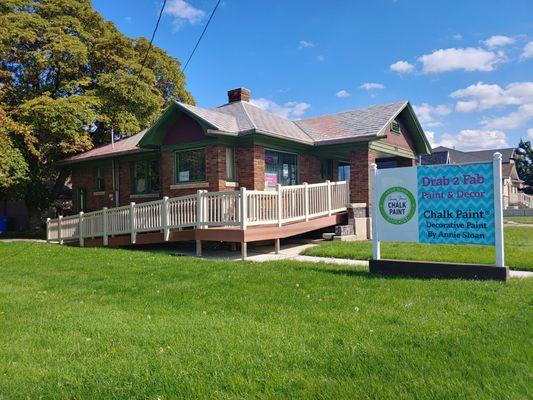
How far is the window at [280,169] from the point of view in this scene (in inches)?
614

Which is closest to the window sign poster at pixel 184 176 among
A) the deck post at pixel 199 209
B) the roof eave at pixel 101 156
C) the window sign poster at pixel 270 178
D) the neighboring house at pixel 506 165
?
the roof eave at pixel 101 156

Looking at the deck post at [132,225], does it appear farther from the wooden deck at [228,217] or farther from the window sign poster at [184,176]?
the window sign poster at [184,176]

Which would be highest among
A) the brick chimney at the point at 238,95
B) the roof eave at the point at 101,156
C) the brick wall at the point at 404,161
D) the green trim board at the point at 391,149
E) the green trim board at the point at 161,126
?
the brick chimney at the point at 238,95

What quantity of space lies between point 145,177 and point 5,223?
51.5 ft

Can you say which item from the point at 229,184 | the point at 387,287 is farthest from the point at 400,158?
the point at 387,287

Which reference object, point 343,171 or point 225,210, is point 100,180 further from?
point 343,171

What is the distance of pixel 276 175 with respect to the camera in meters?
15.9

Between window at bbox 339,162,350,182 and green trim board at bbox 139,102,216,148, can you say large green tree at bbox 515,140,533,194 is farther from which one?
green trim board at bbox 139,102,216,148

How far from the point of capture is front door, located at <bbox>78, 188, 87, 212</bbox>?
2200 cm

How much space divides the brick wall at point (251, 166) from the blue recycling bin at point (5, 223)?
20847 millimetres

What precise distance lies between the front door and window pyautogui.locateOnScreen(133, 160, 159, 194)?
164 inches

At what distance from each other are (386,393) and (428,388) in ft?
1.11

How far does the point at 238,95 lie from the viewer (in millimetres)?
18281

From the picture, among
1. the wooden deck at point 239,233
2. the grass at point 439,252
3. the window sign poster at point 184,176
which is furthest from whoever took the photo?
the window sign poster at point 184,176
